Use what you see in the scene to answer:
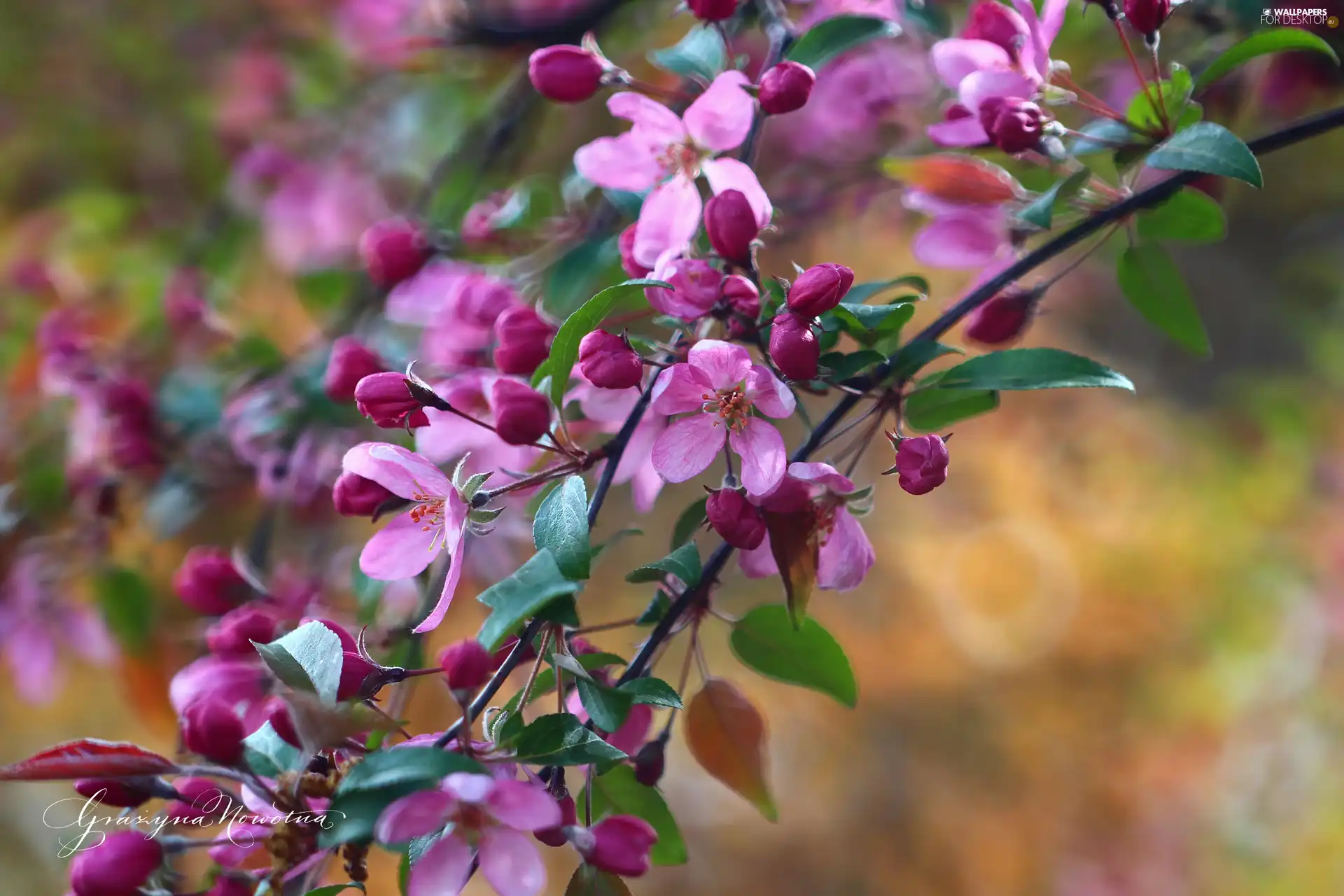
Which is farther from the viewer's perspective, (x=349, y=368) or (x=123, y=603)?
(x=123, y=603)

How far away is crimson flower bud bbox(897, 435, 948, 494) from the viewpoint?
47cm

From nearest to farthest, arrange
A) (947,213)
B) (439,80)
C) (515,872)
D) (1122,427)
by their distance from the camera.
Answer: (515,872) < (947,213) < (439,80) < (1122,427)

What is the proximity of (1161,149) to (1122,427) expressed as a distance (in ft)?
5.88

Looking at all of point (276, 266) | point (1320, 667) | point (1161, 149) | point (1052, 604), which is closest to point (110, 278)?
point (276, 266)

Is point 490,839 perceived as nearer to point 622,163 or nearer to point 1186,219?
point 622,163

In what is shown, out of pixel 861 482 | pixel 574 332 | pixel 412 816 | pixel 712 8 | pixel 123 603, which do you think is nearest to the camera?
pixel 412 816

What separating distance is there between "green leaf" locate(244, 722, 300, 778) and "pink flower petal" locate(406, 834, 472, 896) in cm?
10

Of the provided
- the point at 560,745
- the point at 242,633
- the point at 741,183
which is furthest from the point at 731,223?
the point at 242,633

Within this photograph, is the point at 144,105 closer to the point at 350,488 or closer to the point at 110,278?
the point at 110,278

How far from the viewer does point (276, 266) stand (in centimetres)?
182

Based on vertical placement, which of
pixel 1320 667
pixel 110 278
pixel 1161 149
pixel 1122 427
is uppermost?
pixel 1161 149

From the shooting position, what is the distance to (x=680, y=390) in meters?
0.49

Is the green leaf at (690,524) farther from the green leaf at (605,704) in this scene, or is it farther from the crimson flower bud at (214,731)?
the crimson flower bud at (214,731)

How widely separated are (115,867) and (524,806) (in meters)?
0.22
